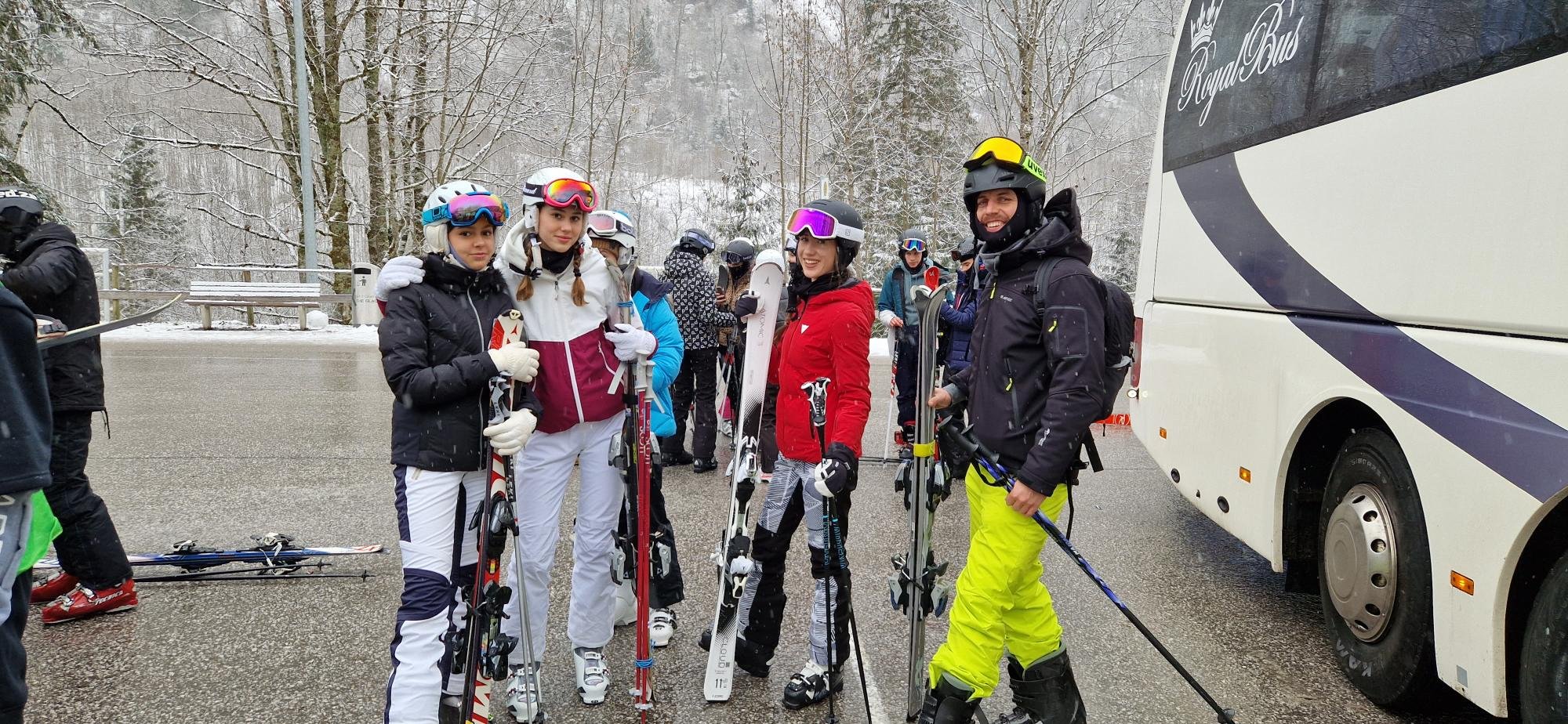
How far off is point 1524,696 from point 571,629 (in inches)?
135

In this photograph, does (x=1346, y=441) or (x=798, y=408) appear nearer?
(x=798, y=408)

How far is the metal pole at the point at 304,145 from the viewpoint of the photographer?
1592 centimetres

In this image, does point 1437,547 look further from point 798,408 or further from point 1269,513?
point 798,408

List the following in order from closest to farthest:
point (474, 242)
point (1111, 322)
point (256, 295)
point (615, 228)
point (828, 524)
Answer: point (1111, 322)
point (474, 242)
point (828, 524)
point (615, 228)
point (256, 295)

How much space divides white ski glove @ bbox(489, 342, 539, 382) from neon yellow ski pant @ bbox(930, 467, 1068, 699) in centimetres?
168

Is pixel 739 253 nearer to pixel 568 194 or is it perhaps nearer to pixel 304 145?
pixel 568 194

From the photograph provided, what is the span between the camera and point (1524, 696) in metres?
2.68

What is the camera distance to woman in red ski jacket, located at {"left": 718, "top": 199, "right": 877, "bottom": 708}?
10.8 feet

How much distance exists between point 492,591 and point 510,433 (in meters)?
0.59

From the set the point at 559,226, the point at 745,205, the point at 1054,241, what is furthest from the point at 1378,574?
the point at 745,205

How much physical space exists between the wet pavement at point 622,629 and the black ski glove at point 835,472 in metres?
1.01

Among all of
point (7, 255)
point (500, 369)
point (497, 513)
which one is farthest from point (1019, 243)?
point (7, 255)

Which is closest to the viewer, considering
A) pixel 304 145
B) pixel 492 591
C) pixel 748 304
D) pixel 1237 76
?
pixel 492 591

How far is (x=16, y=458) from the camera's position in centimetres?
232
